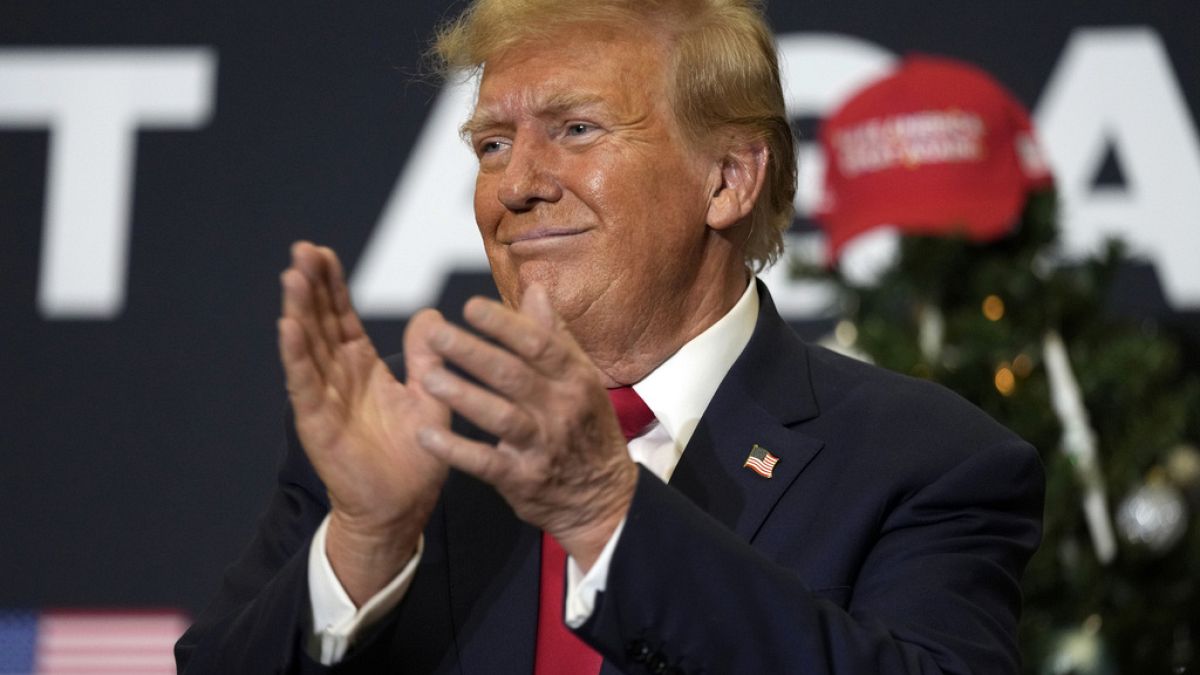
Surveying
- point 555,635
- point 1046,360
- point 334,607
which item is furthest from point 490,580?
point 1046,360

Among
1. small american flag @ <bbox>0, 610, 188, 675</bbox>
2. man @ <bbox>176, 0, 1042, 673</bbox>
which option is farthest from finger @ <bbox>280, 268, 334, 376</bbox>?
small american flag @ <bbox>0, 610, 188, 675</bbox>

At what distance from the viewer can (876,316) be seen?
371cm

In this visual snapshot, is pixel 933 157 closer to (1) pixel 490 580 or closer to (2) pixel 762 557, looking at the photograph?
(1) pixel 490 580

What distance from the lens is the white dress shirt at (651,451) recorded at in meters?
1.45

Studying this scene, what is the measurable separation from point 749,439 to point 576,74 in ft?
1.67

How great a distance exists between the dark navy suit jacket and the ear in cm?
17

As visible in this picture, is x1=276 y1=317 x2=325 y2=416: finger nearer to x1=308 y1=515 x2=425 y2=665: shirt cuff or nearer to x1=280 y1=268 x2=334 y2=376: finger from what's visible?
x1=280 y1=268 x2=334 y2=376: finger

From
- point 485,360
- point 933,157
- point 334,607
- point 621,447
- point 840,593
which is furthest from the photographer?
point 933,157

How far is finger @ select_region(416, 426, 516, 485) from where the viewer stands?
1328 millimetres

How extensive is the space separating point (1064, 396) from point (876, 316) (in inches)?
18.5

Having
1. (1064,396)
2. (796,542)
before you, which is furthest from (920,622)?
(1064,396)

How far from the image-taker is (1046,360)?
3607 millimetres

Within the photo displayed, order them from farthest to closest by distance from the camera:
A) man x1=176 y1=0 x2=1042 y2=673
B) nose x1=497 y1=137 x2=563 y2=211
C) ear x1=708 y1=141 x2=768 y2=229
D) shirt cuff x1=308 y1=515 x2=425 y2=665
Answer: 1. ear x1=708 y1=141 x2=768 y2=229
2. nose x1=497 y1=137 x2=563 y2=211
3. shirt cuff x1=308 y1=515 x2=425 y2=665
4. man x1=176 y1=0 x2=1042 y2=673

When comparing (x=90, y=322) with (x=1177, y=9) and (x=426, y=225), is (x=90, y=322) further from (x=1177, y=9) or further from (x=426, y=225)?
(x=1177, y=9)
